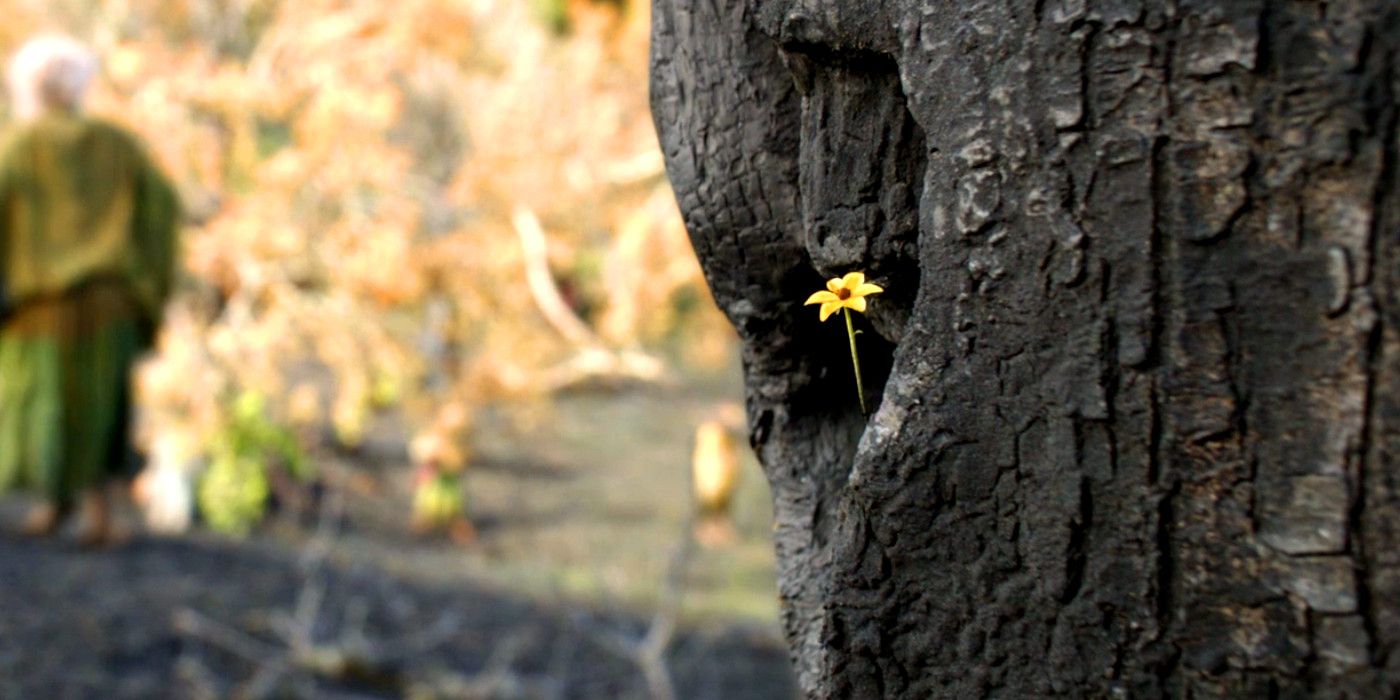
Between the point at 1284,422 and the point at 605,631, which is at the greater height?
the point at 1284,422

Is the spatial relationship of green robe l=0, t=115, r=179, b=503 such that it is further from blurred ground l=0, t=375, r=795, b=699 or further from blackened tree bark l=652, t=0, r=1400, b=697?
blackened tree bark l=652, t=0, r=1400, b=697

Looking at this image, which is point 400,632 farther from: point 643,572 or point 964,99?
point 964,99

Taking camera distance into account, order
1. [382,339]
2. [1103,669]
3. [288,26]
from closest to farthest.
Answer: [1103,669]
[288,26]
[382,339]

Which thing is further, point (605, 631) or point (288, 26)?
point (288, 26)

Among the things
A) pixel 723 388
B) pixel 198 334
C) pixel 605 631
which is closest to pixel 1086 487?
pixel 605 631

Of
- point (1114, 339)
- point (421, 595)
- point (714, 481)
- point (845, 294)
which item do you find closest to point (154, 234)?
point (421, 595)

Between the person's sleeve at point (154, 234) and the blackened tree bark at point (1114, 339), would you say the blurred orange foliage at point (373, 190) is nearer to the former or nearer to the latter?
the person's sleeve at point (154, 234)

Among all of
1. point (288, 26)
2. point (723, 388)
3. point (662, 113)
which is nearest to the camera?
point (662, 113)

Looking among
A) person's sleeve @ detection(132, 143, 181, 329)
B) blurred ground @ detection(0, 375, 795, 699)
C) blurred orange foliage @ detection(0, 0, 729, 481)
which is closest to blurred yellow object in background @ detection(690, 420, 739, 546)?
blurred ground @ detection(0, 375, 795, 699)
